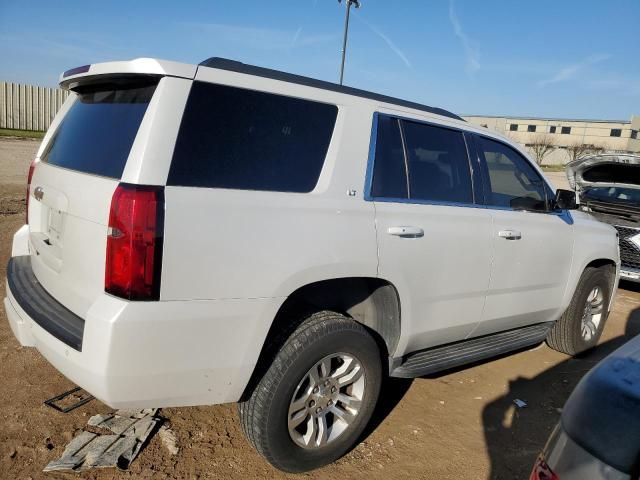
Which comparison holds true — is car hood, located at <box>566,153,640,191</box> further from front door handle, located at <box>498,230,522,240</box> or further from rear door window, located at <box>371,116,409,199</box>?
rear door window, located at <box>371,116,409,199</box>

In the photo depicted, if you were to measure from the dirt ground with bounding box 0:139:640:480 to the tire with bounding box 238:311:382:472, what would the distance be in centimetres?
18

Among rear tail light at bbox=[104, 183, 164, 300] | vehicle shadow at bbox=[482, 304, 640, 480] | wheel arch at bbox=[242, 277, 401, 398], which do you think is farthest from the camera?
vehicle shadow at bbox=[482, 304, 640, 480]

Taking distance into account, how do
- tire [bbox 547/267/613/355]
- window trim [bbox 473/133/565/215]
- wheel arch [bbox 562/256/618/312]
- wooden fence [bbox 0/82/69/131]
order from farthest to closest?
1. wooden fence [bbox 0/82/69/131]
2. tire [bbox 547/267/613/355]
3. wheel arch [bbox 562/256/618/312]
4. window trim [bbox 473/133/565/215]

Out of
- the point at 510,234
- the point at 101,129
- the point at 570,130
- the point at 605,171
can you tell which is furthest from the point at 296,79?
the point at 570,130

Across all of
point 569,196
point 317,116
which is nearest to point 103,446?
point 317,116

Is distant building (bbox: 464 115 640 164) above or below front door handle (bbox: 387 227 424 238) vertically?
above

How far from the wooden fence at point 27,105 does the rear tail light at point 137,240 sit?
1171 inches

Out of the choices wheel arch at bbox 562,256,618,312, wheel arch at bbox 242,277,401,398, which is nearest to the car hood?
wheel arch at bbox 562,256,618,312

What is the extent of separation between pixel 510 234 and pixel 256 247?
6.83 ft

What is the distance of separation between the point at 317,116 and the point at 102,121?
43.0 inches

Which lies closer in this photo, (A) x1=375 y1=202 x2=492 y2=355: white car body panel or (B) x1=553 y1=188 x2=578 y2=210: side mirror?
(A) x1=375 y1=202 x2=492 y2=355: white car body panel

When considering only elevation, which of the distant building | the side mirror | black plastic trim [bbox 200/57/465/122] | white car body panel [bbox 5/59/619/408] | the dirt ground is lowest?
the dirt ground

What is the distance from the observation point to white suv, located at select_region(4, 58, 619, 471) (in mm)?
2115

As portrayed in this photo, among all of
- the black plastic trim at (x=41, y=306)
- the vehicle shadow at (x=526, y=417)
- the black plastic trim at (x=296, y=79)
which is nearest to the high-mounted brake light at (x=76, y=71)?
the black plastic trim at (x=296, y=79)
